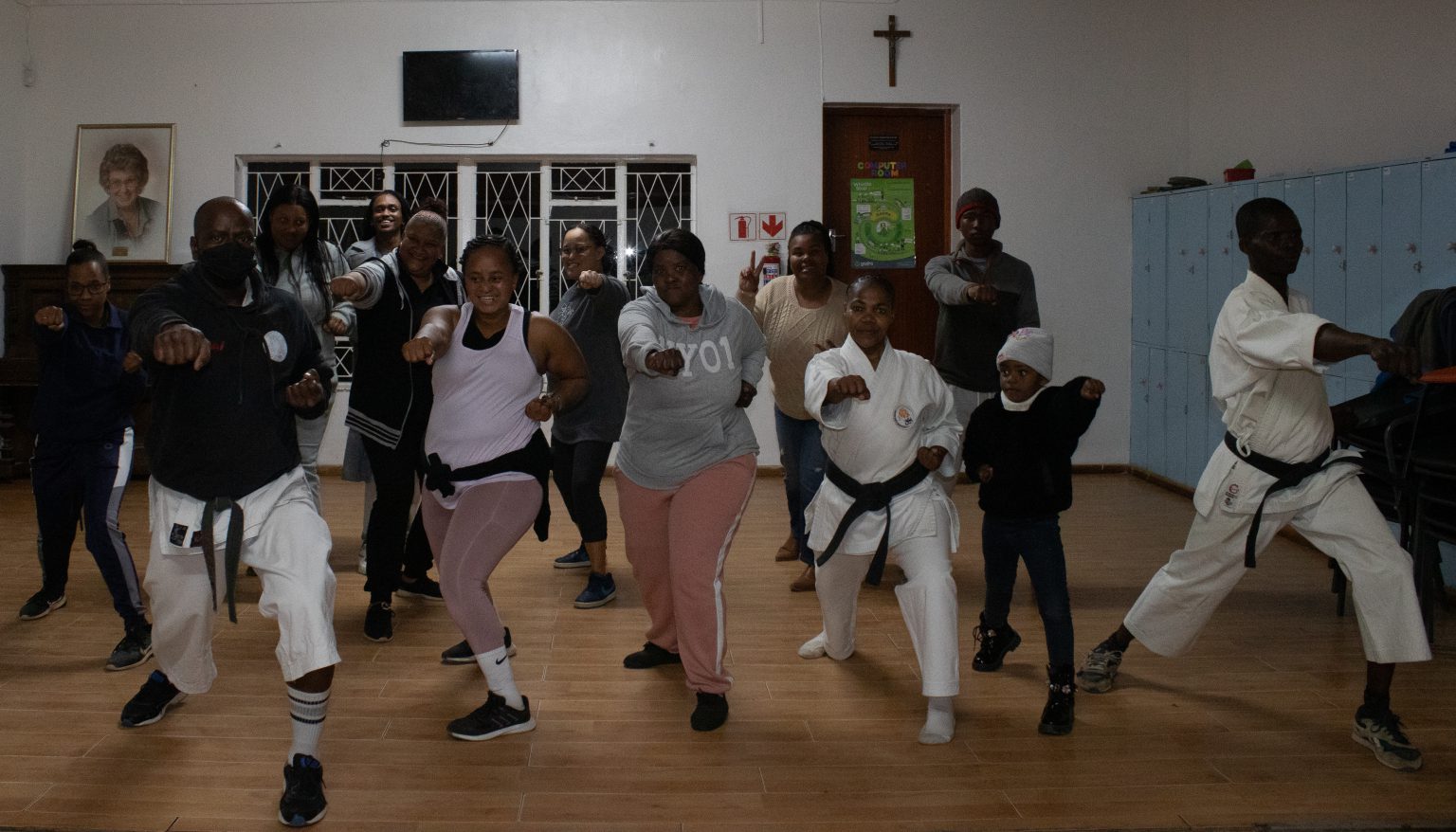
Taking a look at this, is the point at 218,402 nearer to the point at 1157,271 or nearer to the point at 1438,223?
the point at 1438,223

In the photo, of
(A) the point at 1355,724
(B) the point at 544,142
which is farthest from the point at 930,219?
(A) the point at 1355,724

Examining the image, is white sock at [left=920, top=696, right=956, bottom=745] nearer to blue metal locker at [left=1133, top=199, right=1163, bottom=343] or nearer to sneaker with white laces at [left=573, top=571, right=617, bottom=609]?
sneaker with white laces at [left=573, top=571, right=617, bottom=609]

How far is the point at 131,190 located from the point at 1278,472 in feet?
27.1

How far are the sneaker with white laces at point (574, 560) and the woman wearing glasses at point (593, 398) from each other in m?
0.65

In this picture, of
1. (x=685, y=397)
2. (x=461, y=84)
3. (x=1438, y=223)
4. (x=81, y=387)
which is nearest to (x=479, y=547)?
(x=685, y=397)

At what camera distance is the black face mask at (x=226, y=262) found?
11.0 feet

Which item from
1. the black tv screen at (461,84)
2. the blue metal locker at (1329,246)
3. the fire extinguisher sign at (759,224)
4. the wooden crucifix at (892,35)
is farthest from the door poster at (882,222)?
the blue metal locker at (1329,246)

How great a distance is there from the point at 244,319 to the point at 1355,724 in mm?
3368

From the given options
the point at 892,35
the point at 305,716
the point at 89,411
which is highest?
the point at 892,35

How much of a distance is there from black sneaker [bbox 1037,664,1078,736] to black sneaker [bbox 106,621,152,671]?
10.3ft

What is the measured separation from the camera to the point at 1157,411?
9.22 m

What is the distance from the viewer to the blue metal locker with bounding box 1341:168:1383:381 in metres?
6.53

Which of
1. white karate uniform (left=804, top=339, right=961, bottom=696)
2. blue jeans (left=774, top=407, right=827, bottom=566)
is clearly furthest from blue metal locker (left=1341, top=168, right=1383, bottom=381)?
white karate uniform (left=804, top=339, right=961, bottom=696)

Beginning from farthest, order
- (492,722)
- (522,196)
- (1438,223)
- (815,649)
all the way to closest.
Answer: (522,196)
(1438,223)
(815,649)
(492,722)
